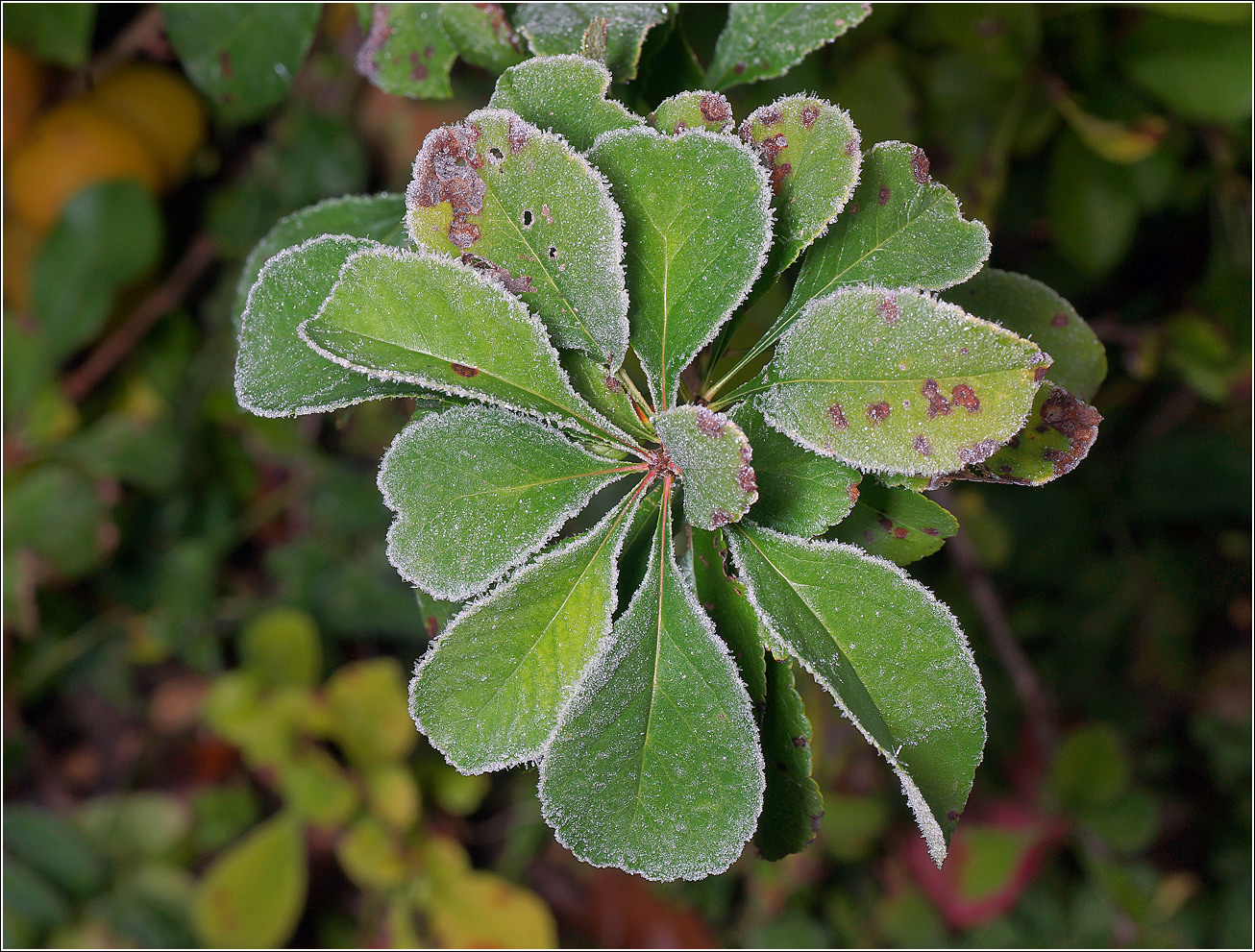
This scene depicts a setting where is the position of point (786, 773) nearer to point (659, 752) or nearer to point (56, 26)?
point (659, 752)

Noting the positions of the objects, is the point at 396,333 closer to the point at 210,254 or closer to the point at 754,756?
the point at 754,756

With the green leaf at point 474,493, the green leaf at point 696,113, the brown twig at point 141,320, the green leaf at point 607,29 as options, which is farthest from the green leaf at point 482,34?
the brown twig at point 141,320

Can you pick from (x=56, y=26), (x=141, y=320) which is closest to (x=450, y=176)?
(x=56, y=26)

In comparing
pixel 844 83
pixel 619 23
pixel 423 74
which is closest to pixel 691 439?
pixel 619 23

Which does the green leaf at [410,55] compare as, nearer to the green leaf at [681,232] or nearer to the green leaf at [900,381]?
the green leaf at [681,232]

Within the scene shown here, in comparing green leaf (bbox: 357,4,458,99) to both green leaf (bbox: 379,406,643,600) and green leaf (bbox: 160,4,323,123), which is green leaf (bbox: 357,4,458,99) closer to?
green leaf (bbox: 160,4,323,123)

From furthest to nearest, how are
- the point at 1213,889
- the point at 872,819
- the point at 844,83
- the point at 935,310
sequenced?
the point at 1213,889 < the point at 872,819 < the point at 844,83 < the point at 935,310

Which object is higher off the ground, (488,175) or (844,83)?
(488,175)

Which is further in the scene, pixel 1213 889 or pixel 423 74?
pixel 1213 889
